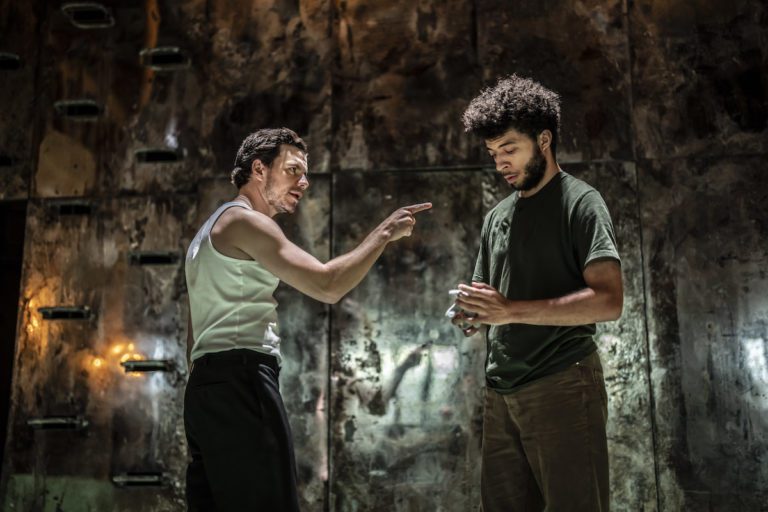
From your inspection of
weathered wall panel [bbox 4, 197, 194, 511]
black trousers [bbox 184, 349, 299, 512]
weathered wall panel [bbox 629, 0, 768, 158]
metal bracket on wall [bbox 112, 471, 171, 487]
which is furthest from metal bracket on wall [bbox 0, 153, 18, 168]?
weathered wall panel [bbox 629, 0, 768, 158]

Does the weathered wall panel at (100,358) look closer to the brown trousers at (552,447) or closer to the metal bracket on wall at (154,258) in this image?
the metal bracket on wall at (154,258)

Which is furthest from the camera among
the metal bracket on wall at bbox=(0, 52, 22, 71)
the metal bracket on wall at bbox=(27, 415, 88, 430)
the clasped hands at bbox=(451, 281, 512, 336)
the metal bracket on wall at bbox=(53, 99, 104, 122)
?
the metal bracket on wall at bbox=(0, 52, 22, 71)

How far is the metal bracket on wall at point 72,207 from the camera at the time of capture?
4637 millimetres

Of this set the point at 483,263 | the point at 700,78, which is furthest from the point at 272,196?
the point at 700,78

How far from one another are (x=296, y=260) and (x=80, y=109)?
3.12 m

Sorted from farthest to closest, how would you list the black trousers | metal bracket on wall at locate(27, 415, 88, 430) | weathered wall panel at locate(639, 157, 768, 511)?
metal bracket on wall at locate(27, 415, 88, 430) → weathered wall panel at locate(639, 157, 768, 511) → the black trousers

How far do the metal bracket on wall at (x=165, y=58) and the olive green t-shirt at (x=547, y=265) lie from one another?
118 inches

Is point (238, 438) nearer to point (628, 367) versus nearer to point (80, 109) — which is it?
point (628, 367)

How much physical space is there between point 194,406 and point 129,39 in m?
3.32

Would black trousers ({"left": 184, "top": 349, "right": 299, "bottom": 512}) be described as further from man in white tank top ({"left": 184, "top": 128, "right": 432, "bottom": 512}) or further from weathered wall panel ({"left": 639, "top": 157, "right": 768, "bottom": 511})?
weathered wall panel ({"left": 639, "top": 157, "right": 768, "bottom": 511})

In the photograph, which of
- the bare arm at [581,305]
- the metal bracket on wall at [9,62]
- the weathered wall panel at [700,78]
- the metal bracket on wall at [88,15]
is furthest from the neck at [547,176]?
the metal bracket on wall at [9,62]

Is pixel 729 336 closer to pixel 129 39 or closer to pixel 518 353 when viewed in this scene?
pixel 518 353

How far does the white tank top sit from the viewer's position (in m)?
2.41

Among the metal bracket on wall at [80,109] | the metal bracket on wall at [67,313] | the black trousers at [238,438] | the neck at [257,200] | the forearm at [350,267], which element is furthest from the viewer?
the metal bracket on wall at [80,109]
